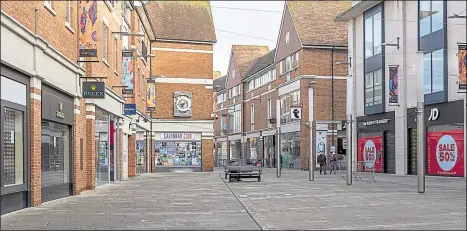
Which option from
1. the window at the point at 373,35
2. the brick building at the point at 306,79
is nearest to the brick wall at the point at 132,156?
the brick building at the point at 306,79

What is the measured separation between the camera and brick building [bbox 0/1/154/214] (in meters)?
12.6

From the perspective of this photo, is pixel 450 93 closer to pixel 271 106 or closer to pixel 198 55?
pixel 198 55

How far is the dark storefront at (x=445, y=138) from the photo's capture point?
87.9 ft

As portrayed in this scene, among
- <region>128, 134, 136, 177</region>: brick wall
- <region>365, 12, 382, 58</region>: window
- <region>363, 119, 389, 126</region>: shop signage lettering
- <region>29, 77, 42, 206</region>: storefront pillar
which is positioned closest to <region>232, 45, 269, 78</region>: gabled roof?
<region>365, 12, 382, 58</region>: window

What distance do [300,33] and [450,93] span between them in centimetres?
2112

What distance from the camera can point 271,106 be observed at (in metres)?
57.0

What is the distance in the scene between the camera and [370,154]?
36.5 meters

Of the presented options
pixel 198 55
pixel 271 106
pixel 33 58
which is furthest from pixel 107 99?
pixel 271 106

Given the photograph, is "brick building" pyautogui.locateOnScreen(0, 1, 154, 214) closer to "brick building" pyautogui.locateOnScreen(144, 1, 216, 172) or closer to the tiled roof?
"brick building" pyautogui.locateOnScreen(144, 1, 216, 172)

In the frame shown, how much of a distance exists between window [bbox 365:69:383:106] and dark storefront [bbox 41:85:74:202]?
71.2 ft

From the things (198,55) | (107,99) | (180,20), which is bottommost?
(107,99)

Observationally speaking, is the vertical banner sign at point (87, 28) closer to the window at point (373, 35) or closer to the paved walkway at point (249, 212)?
the paved walkway at point (249, 212)

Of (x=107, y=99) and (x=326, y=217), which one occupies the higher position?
(x=107, y=99)

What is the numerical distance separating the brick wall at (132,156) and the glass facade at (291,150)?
18180 mm
